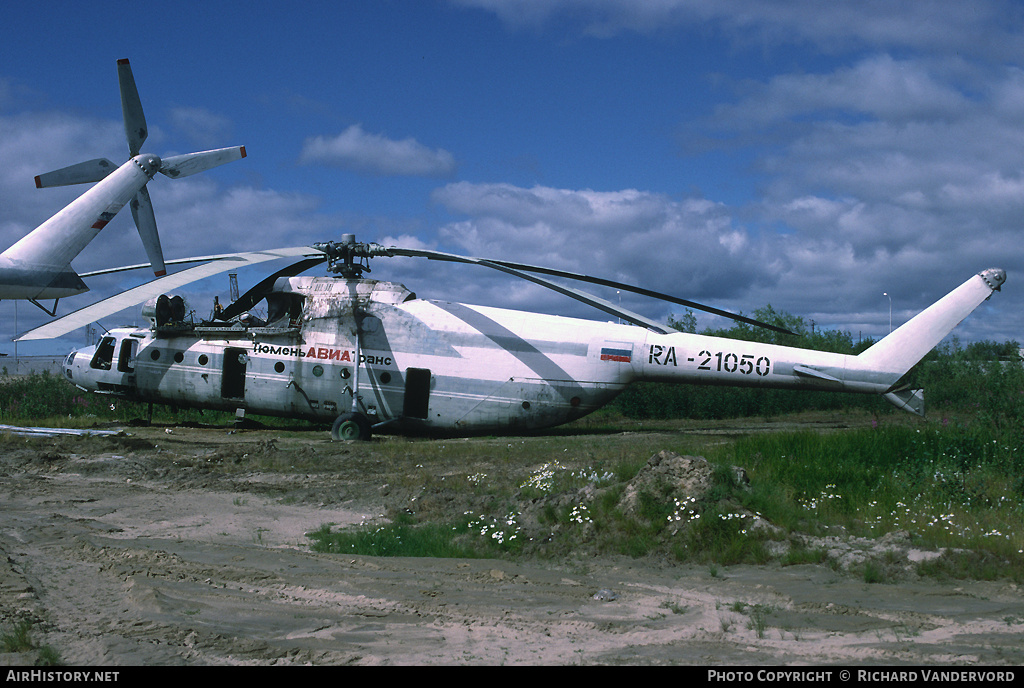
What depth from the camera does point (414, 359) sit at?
18.1m

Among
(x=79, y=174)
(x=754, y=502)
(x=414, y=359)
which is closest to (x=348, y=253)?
(x=414, y=359)

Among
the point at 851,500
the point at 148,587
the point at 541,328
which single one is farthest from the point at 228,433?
the point at 851,500

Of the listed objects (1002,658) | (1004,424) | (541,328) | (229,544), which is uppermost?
(541,328)

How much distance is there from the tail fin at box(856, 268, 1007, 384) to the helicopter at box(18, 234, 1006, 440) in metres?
0.95

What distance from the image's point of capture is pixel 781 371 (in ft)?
54.8

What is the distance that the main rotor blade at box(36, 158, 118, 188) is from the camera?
1825 cm

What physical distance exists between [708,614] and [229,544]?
5.93 metres

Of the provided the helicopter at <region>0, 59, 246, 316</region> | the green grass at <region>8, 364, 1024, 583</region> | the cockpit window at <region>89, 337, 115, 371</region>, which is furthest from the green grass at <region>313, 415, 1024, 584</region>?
the cockpit window at <region>89, 337, 115, 371</region>

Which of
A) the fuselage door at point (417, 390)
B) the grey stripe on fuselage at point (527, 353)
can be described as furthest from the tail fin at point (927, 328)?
the fuselage door at point (417, 390)

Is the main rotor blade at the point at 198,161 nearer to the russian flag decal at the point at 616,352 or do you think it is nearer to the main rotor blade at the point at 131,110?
the main rotor blade at the point at 131,110

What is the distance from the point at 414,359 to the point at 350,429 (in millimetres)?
2370

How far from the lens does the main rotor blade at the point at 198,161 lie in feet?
69.3

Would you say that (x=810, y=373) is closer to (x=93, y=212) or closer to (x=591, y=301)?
(x=591, y=301)
